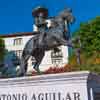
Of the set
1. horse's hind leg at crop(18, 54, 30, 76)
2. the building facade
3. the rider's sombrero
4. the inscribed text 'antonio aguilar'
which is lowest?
the inscribed text 'antonio aguilar'

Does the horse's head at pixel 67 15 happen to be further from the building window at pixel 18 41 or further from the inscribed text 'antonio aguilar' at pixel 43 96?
the building window at pixel 18 41

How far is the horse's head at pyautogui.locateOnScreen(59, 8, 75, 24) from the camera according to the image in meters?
11.5

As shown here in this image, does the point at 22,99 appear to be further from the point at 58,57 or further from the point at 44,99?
the point at 58,57

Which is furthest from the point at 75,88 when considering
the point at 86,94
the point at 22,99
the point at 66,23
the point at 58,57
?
the point at 58,57

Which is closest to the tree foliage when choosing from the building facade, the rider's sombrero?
the building facade

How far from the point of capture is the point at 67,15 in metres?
11.5

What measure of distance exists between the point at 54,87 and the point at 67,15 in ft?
10.2

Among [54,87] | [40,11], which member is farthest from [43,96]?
[40,11]

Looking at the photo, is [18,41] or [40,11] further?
[18,41]

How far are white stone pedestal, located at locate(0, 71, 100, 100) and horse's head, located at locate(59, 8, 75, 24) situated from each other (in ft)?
9.19

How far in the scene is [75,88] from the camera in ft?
29.0

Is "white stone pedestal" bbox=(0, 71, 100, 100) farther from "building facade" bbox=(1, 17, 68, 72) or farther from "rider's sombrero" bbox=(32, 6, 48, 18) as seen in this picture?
"building facade" bbox=(1, 17, 68, 72)

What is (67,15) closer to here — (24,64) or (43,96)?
(24,64)

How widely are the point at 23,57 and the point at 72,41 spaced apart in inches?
67.0
